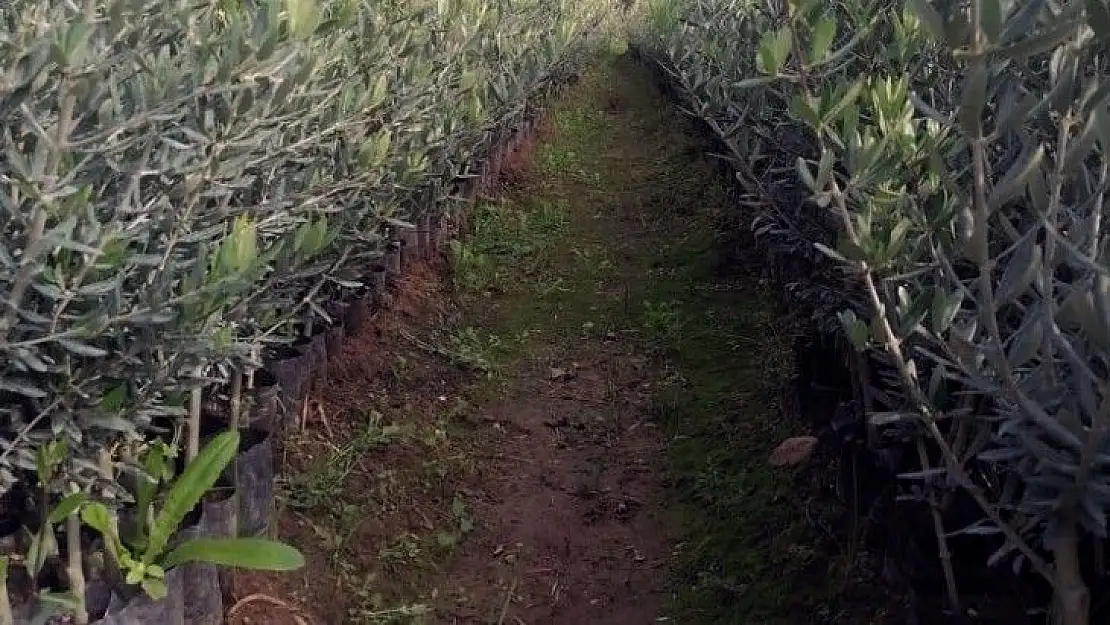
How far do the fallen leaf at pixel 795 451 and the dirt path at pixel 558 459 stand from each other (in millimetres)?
60

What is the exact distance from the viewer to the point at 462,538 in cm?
335

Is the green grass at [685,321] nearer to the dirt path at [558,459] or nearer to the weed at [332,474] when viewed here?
the dirt path at [558,459]

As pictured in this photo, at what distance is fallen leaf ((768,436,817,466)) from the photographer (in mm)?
3199

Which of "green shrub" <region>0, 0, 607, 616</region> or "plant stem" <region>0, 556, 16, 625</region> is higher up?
"green shrub" <region>0, 0, 607, 616</region>

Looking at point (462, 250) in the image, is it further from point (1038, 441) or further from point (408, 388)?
point (1038, 441)

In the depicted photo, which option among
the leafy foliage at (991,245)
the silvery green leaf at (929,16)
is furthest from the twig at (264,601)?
the silvery green leaf at (929,16)

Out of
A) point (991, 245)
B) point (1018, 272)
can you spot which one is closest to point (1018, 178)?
point (1018, 272)

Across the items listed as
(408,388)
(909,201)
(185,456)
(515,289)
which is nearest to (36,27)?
(185,456)

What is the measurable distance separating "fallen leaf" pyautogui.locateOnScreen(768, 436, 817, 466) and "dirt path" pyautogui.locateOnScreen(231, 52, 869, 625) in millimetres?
60

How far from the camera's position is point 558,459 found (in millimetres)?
3918

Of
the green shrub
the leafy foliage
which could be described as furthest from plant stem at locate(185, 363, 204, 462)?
the leafy foliage

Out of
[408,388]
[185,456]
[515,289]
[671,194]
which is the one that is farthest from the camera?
[671,194]

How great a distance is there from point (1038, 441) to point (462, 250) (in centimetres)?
475

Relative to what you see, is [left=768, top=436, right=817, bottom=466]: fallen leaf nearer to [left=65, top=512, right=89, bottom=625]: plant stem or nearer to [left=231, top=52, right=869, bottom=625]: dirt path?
[left=231, top=52, right=869, bottom=625]: dirt path
